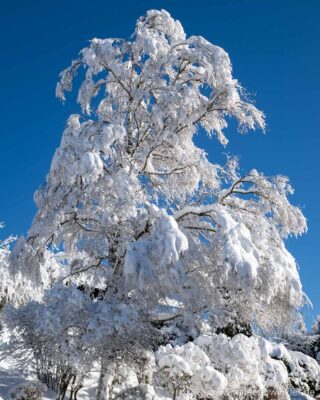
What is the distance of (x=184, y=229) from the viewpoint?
877 cm

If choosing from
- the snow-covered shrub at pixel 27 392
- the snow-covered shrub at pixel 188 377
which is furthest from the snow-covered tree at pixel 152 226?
the snow-covered shrub at pixel 27 392

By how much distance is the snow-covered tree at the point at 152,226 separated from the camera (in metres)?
7.68

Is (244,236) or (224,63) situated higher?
(224,63)

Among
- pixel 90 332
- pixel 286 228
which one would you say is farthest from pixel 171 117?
pixel 90 332

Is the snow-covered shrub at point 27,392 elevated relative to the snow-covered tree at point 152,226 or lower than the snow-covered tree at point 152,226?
lower

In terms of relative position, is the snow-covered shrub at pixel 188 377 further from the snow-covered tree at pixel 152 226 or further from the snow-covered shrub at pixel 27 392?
the snow-covered shrub at pixel 27 392

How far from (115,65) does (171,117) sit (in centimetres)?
188

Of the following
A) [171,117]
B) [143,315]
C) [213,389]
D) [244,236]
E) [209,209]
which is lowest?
[213,389]

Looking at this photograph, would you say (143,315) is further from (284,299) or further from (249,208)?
(249,208)

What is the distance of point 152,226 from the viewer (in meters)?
8.59

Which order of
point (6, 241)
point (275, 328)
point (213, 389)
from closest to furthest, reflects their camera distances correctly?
point (275, 328) < point (213, 389) < point (6, 241)

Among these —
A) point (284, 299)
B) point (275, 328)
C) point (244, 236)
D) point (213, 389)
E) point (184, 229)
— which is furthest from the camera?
point (213, 389)

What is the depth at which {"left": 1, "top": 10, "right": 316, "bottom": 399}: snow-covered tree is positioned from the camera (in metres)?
7.68

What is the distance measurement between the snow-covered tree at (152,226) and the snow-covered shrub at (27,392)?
6.47 ft
